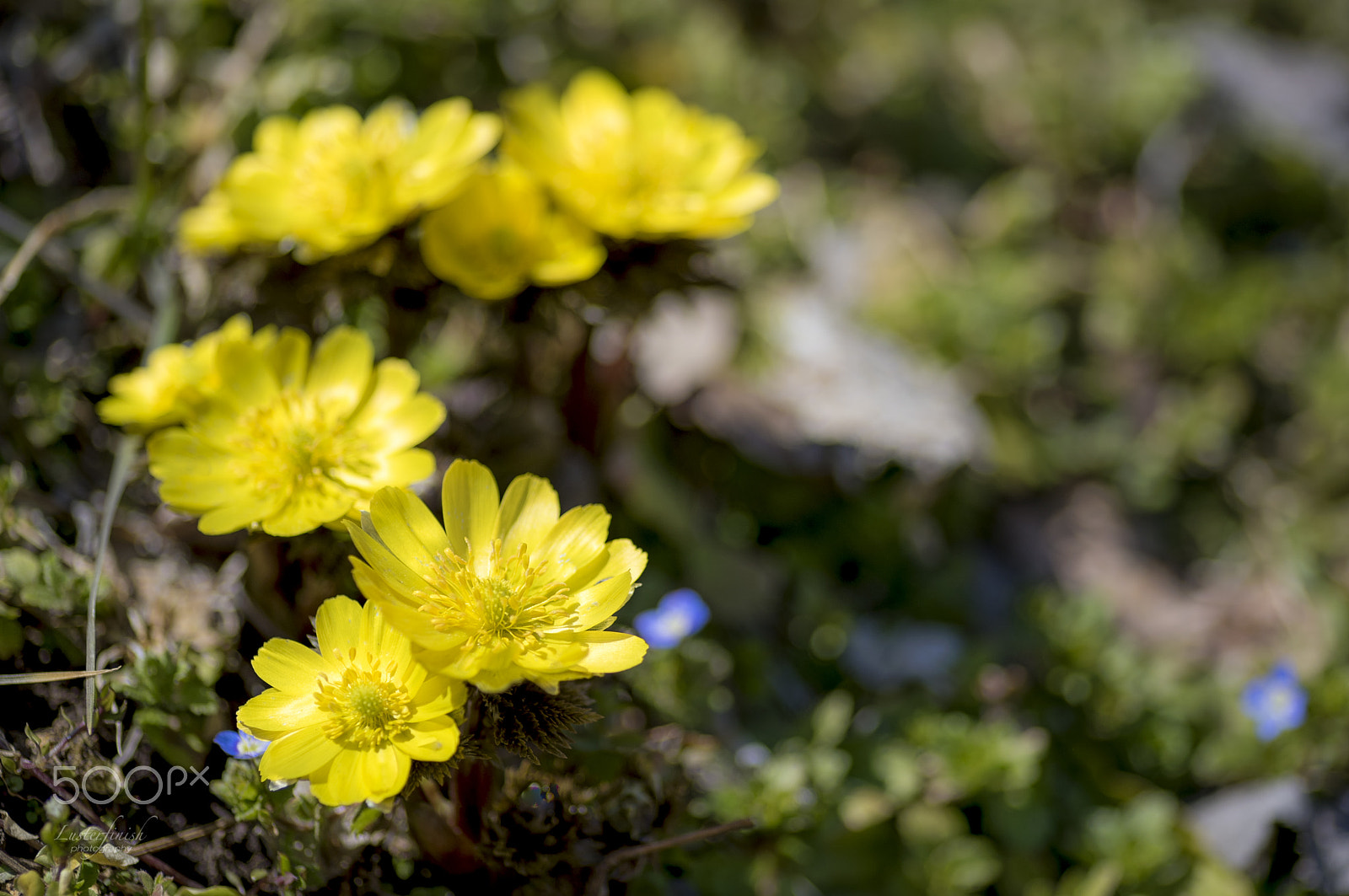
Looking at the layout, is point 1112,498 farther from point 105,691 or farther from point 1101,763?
point 105,691

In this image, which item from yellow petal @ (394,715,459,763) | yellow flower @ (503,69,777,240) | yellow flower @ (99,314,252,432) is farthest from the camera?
yellow flower @ (503,69,777,240)

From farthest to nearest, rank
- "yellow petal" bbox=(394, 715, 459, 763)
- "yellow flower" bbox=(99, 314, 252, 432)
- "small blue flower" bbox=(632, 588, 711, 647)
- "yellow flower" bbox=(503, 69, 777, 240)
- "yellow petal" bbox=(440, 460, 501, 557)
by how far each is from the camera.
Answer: "small blue flower" bbox=(632, 588, 711, 647), "yellow flower" bbox=(503, 69, 777, 240), "yellow flower" bbox=(99, 314, 252, 432), "yellow petal" bbox=(440, 460, 501, 557), "yellow petal" bbox=(394, 715, 459, 763)

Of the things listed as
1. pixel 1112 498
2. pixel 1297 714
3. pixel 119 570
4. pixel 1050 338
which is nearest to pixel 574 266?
pixel 119 570

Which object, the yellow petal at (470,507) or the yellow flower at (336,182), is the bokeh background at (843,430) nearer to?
the yellow flower at (336,182)

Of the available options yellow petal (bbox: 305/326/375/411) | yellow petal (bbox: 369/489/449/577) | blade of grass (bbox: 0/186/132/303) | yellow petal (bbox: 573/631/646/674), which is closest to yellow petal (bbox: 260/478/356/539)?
yellow petal (bbox: 369/489/449/577)

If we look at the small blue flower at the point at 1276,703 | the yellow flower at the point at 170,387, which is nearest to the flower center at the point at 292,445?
the yellow flower at the point at 170,387

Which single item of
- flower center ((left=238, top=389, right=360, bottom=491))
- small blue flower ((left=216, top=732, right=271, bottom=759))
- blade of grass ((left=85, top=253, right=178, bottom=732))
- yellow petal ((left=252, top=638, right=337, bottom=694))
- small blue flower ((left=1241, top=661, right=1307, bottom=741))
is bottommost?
small blue flower ((left=1241, top=661, right=1307, bottom=741))

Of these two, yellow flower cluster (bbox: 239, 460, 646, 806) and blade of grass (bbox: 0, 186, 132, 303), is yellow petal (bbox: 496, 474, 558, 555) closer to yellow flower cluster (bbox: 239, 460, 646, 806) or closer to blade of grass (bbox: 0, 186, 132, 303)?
yellow flower cluster (bbox: 239, 460, 646, 806)
